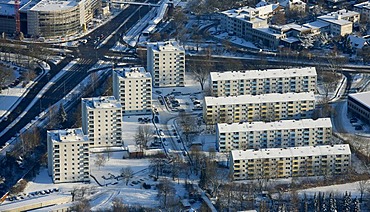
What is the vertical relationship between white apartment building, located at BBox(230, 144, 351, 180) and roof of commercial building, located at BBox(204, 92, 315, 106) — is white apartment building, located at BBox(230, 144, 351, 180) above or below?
below

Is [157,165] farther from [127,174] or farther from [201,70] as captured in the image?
[201,70]

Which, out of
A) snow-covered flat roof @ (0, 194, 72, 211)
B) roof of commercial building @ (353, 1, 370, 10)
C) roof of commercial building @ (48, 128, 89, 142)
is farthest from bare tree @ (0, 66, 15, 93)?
roof of commercial building @ (353, 1, 370, 10)

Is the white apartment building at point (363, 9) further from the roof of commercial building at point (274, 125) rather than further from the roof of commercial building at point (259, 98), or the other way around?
the roof of commercial building at point (274, 125)

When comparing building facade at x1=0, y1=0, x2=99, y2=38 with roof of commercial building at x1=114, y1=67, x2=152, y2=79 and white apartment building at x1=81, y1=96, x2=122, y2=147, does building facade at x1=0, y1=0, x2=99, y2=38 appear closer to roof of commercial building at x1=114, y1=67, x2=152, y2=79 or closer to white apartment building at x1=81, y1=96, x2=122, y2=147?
roof of commercial building at x1=114, y1=67, x2=152, y2=79

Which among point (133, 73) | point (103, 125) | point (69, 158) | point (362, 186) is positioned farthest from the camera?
point (133, 73)

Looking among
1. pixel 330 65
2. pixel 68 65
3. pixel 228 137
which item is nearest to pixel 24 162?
pixel 228 137

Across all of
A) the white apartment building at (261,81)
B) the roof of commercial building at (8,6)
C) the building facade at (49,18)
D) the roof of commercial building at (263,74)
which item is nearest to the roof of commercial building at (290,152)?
the white apartment building at (261,81)

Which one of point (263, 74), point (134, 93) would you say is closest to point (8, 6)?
point (134, 93)

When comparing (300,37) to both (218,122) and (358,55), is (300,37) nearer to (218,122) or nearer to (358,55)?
(358,55)
